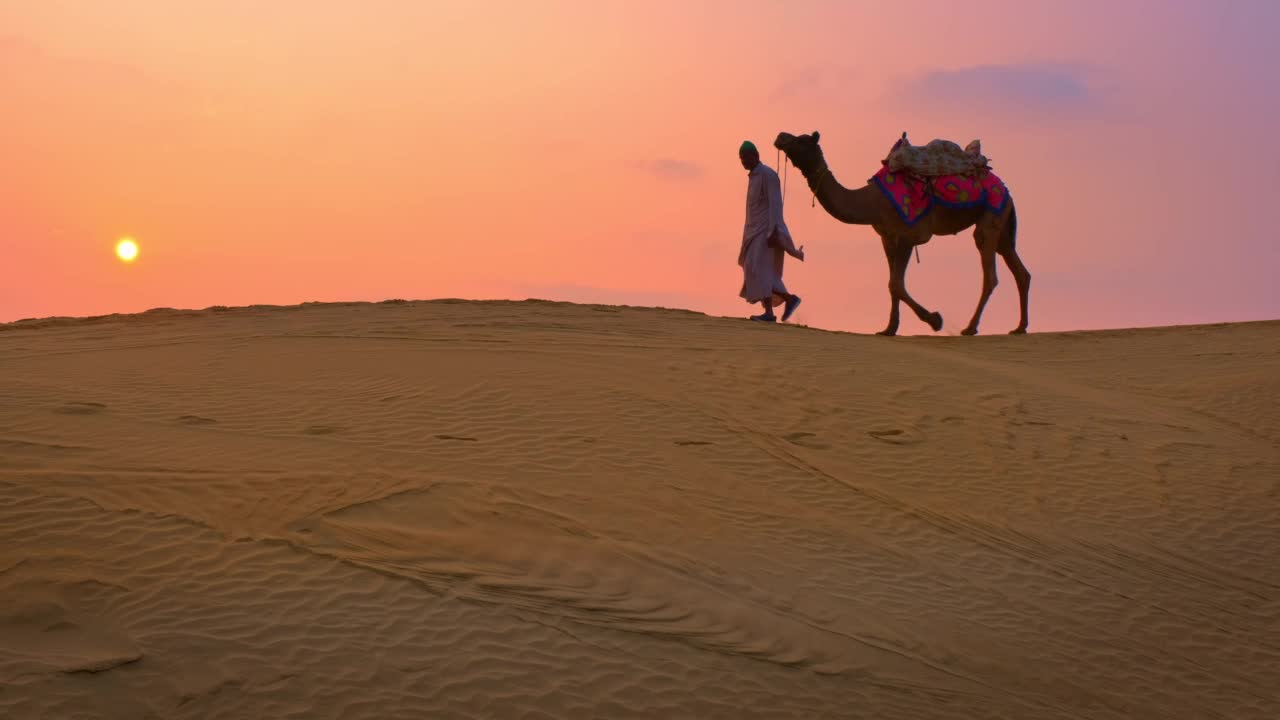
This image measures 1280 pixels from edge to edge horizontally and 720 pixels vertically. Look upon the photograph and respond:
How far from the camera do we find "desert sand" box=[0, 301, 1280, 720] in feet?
21.0

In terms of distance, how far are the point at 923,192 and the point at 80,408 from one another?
11.4 metres

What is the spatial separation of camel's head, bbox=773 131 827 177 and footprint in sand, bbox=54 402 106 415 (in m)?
9.74

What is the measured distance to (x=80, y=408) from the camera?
33.5ft

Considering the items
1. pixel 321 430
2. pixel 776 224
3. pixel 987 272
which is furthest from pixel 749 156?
pixel 321 430

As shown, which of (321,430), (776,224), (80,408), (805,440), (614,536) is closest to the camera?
(614,536)

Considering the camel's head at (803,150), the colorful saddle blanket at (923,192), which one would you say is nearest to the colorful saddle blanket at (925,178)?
the colorful saddle blanket at (923,192)

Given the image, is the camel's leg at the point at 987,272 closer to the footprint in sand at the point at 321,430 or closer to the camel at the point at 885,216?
the camel at the point at 885,216

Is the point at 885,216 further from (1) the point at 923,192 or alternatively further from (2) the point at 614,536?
(2) the point at 614,536

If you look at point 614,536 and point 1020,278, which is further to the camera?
point 1020,278

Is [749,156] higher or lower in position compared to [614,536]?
higher

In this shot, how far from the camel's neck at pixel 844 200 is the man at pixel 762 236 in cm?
122

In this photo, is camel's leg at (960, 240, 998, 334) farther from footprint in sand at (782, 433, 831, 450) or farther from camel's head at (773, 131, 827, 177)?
footprint in sand at (782, 433, 831, 450)

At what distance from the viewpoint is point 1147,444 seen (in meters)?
11.7

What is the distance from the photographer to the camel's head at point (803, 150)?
17250mm
